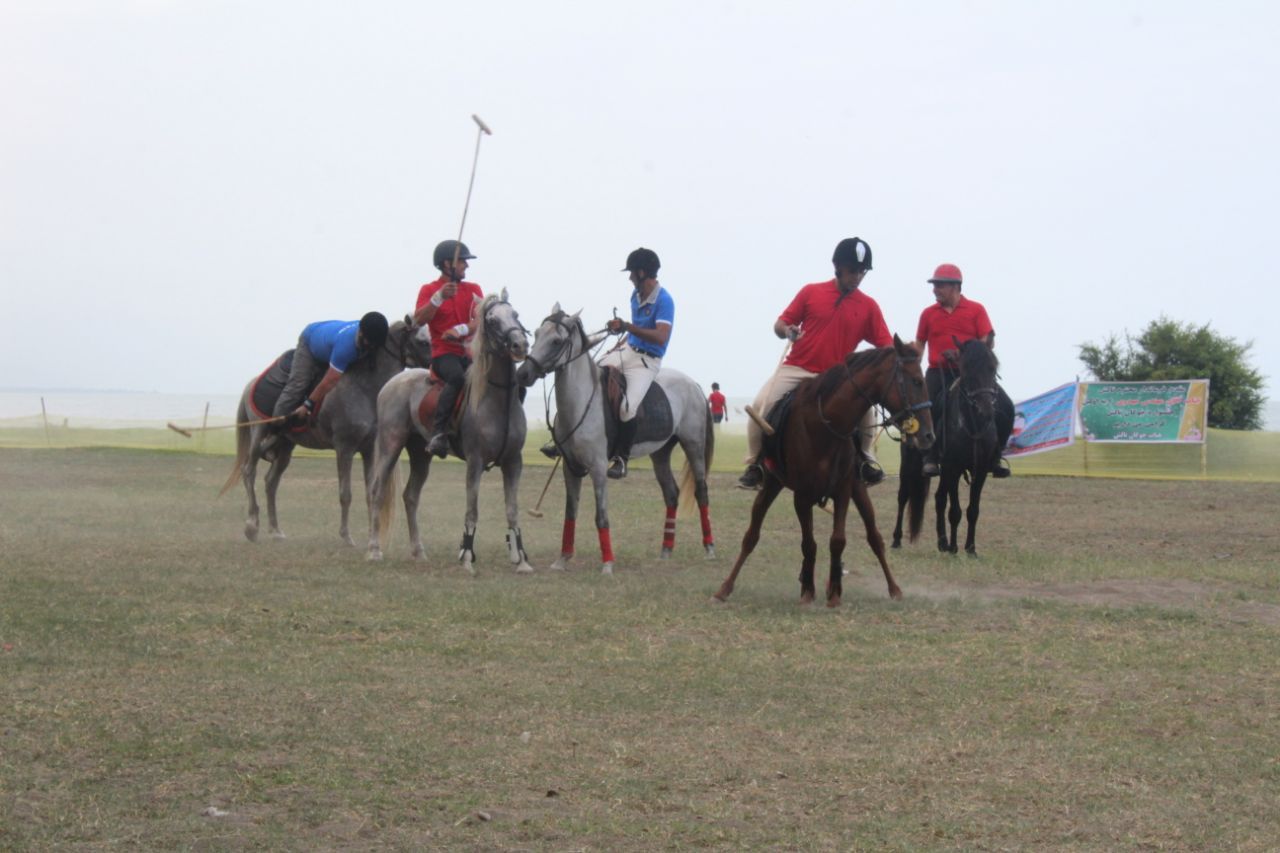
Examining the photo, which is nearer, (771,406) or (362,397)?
(771,406)

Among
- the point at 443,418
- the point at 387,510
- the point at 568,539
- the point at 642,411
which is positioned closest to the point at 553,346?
the point at 443,418

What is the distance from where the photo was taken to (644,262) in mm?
12305

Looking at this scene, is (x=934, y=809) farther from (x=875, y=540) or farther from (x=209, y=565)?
(x=209, y=565)

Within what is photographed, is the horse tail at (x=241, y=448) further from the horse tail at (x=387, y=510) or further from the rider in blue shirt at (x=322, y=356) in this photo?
the horse tail at (x=387, y=510)

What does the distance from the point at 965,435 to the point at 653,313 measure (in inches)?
131

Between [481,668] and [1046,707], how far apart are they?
9.67ft

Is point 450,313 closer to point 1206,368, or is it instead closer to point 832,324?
point 832,324

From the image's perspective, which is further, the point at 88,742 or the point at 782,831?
the point at 88,742

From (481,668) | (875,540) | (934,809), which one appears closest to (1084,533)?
(875,540)

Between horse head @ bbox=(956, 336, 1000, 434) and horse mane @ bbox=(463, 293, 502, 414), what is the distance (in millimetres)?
4426

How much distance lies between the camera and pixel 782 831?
495 centimetres

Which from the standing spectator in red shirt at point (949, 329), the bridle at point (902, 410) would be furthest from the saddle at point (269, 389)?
the bridle at point (902, 410)

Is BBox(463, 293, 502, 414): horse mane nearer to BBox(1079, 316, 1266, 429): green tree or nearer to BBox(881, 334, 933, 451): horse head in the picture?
BBox(881, 334, 933, 451): horse head


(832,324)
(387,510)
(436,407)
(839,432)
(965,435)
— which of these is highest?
(832,324)
